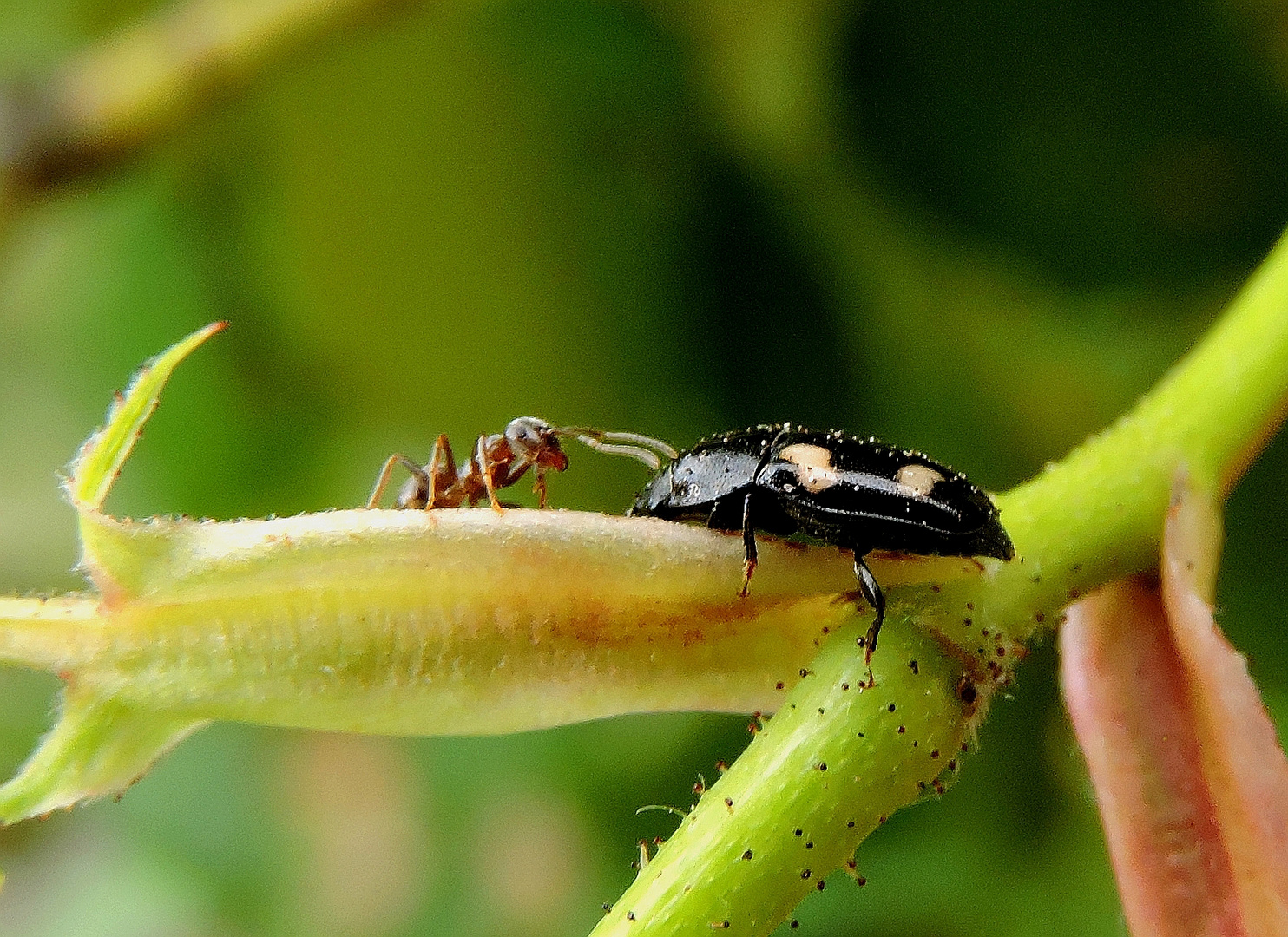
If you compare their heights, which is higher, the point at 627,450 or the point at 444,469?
the point at 627,450

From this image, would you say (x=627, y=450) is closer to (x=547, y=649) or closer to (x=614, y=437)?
(x=614, y=437)

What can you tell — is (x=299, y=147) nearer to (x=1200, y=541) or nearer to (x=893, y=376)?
(x=893, y=376)

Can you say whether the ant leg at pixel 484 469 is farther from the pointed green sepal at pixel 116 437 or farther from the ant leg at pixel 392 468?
the pointed green sepal at pixel 116 437

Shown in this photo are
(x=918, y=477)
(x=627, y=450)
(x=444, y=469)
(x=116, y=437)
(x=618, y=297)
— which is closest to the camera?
(x=116, y=437)

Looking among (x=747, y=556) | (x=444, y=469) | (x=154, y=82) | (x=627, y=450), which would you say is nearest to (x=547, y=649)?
(x=747, y=556)

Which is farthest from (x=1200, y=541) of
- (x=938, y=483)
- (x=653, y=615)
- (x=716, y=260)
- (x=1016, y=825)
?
(x=716, y=260)

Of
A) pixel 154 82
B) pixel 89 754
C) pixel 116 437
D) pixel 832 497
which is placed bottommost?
pixel 89 754
